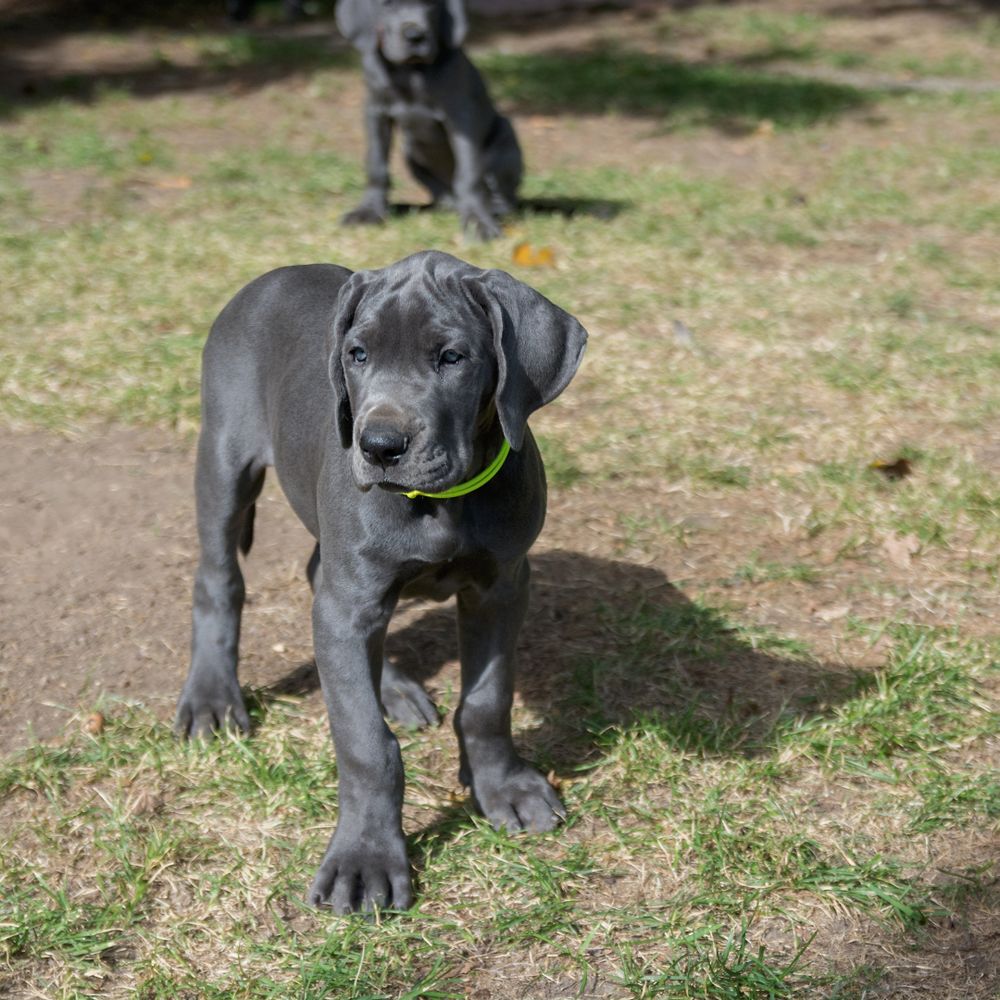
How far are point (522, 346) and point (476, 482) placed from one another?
1.14 feet

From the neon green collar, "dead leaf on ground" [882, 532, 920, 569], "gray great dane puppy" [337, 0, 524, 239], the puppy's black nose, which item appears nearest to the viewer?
the puppy's black nose

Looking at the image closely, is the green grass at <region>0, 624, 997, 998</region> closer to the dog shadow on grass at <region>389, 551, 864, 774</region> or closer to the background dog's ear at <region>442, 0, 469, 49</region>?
the dog shadow on grass at <region>389, 551, 864, 774</region>

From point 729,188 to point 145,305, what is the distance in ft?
14.8

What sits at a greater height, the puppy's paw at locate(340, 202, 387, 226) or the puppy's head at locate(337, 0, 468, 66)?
the puppy's head at locate(337, 0, 468, 66)

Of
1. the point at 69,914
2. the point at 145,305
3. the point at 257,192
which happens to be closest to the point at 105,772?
the point at 69,914

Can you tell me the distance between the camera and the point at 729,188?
1014 cm

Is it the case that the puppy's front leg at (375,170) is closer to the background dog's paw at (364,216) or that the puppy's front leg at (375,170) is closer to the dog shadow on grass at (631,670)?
the background dog's paw at (364,216)

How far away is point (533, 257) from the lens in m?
8.34

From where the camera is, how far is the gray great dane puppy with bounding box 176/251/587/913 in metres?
3.20

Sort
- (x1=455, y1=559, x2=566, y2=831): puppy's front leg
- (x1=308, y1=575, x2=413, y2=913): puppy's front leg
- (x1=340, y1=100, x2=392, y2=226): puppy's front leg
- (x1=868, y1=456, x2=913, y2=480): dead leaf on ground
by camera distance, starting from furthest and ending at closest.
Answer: (x1=340, y1=100, x2=392, y2=226): puppy's front leg, (x1=868, y1=456, x2=913, y2=480): dead leaf on ground, (x1=455, y1=559, x2=566, y2=831): puppy's front leg, (x1=308, y1=575, x2=413, y2=913): puppy's front leg

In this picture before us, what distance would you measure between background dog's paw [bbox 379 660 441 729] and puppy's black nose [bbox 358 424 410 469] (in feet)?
4.29

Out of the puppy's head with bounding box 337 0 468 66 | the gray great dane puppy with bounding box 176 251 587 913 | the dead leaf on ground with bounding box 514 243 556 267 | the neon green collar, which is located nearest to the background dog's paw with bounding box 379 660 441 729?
the gray great dane puppy with bounding box 176 251 587 913

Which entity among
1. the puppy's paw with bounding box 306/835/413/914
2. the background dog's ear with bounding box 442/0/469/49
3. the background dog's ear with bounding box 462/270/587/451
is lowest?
the puppy's paw with bounding box 306/835/413/914

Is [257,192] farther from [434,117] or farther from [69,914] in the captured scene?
[69,914]
